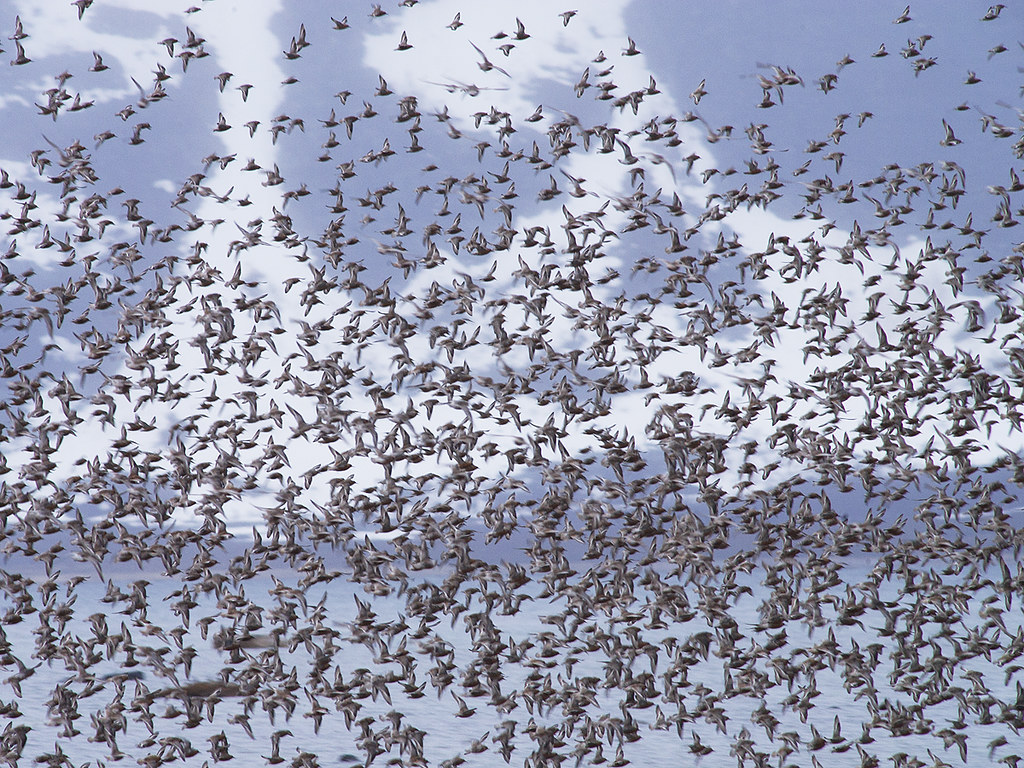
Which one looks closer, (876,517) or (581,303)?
(876,517)

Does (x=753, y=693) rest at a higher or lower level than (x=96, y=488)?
lower

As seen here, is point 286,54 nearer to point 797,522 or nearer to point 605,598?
point 605,598

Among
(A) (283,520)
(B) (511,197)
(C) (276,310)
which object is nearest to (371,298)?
(C) (276,310)

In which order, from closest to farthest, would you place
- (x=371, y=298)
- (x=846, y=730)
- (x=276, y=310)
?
(x=276, y=310), (x=371, y=298), (x=846, y=730)

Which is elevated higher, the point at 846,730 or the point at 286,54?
the point at 286,54

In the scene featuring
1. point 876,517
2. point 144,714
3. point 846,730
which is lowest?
point 846,730

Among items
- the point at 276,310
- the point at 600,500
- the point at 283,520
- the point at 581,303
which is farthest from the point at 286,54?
the point at 600,500

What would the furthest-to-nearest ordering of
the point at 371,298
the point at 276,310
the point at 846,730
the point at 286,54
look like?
the point at 846,730 < the point at 371,298 < the point at 276,310 < the point at 286,54

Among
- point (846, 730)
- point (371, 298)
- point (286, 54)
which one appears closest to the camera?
point (286, 54)

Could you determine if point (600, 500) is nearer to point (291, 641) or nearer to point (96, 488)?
point (291, 641)
